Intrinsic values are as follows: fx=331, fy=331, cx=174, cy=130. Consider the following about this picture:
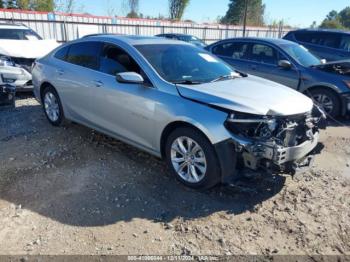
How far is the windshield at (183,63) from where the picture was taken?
409 cm

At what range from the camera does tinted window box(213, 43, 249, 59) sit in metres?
8.02

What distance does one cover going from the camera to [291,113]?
139 inches

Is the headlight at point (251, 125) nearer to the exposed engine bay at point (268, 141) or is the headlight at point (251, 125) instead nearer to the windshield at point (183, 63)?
the exposed engine bay at point (268, 141)

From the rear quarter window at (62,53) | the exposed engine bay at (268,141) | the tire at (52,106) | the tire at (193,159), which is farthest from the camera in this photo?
the tire at (52,106)

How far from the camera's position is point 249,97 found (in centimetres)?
366

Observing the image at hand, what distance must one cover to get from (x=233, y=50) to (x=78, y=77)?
4.56 metres

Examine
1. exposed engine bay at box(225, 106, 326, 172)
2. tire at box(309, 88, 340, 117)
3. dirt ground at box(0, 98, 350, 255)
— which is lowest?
dirt ground at box(0, 98, 350, 255)

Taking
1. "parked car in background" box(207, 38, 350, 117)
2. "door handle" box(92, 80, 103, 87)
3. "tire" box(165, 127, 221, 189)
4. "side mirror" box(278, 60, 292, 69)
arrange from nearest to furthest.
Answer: "tire" box(165, 127, 221, 189), "door handle" box(92, 80, 103, 87), "parked car in background" box(207, 38, 350, 117), "side mirror" box(278, 60, 292, 69)

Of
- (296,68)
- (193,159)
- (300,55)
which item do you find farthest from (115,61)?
(300,55)

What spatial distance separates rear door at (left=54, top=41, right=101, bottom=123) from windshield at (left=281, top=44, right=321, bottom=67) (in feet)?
15.0

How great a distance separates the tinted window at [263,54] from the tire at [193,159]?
4.64 metres

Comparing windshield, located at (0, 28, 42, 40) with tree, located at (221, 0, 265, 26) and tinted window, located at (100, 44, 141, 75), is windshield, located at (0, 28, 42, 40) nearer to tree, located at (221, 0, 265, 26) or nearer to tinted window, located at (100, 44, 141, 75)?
tinted window, located at (100, 44, 141, 75)

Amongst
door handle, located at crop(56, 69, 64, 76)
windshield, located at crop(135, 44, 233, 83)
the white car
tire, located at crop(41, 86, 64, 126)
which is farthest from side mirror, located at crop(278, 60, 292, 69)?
the white car

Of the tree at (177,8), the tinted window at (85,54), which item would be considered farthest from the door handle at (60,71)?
the tree at (177,8)
